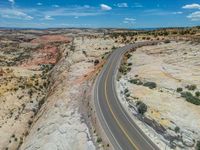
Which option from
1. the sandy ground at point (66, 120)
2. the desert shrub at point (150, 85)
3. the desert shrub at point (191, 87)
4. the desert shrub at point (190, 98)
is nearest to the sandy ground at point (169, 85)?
the desert shrub at point (191, 87)

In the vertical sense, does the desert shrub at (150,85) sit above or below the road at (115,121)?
above

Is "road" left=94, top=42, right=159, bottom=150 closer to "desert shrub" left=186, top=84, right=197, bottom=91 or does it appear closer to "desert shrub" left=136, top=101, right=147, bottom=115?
"desert shrub" left=136, top=101, right=147, bottom=115

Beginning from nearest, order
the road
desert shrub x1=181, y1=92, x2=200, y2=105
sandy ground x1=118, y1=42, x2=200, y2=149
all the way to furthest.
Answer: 1. the road
2. sandy ground x1=118, y1=42, x2=200, y2=149
3. desert shrub x1=181, y1=92, x2=200, y2=105

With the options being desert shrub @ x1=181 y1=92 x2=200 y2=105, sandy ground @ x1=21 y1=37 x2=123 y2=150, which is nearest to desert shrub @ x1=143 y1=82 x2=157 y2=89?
desert shrub @ x1=181 y1=92 x2=200 y2=105

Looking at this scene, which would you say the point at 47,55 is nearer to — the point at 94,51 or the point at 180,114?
the point at 94,51

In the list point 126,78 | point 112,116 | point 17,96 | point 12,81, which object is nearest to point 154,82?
point 126,78

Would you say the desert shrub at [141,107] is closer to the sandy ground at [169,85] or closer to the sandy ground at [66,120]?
the sandy ground at [169,85]

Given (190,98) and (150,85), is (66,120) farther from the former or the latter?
(190,98)

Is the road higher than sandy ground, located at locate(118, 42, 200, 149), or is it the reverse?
sandy ground, located at locate(118, 42, 200, 149)

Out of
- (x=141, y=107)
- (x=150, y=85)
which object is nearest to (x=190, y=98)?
(x=141, y=107)
